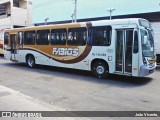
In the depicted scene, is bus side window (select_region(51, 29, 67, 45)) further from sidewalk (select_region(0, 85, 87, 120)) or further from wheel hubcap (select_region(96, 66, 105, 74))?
sidewalk (select_region(0, 85, 87, 120))

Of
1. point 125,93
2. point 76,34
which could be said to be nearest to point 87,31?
point 76,34

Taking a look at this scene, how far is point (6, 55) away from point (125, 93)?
11.6 meters

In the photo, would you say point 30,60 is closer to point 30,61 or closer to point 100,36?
point 30,61

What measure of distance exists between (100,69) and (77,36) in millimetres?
2269

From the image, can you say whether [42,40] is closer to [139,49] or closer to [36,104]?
[139,49]

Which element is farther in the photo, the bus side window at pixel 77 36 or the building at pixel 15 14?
the building at pixel 15 14

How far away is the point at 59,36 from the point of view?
12.7 meters

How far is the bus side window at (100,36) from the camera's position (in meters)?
10.4

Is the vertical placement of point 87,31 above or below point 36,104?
above

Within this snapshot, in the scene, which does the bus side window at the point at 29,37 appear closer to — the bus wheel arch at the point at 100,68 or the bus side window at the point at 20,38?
the bus side window at the point at 20,38

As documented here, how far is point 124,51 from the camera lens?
32.3 ft

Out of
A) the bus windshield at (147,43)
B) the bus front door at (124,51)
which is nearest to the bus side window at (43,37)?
the bus front door at (124,51)

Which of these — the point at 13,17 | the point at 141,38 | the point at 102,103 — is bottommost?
the point at 102,103

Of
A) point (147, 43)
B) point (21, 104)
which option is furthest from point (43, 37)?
point (21, 104)
